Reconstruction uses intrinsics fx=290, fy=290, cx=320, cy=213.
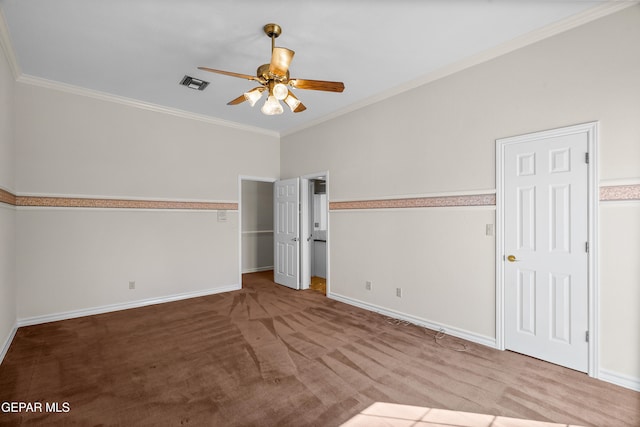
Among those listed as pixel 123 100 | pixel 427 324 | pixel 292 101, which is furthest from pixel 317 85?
pixel 123 100

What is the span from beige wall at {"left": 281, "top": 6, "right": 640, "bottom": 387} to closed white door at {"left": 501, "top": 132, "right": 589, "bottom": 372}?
0.14 metres

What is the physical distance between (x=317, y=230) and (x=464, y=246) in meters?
3.89

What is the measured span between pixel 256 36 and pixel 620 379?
4.33 metres

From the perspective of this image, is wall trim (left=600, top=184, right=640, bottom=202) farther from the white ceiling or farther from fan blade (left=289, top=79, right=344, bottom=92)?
fan blade (left=289, top=79, right=344, bottom=92)

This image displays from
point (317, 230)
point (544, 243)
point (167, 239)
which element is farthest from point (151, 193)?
point (544, 243)

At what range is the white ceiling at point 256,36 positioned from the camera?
2426 mm

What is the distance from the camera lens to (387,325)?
3709mm

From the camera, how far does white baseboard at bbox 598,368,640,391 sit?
A: 2.29m

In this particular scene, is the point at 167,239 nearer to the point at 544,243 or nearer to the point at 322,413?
the point at 322,413

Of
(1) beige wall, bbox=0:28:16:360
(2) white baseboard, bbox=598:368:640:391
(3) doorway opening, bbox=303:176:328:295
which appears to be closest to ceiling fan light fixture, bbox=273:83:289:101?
(1) beige wall, bbox=0:28:16:360

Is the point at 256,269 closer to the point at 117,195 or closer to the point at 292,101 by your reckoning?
the point at 117,195

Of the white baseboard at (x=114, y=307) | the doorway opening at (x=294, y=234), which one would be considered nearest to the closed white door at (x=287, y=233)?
the doorway opening at (x=294, y=234)

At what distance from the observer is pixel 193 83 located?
3.81 m

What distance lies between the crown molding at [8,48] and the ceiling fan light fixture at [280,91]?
2457mm
